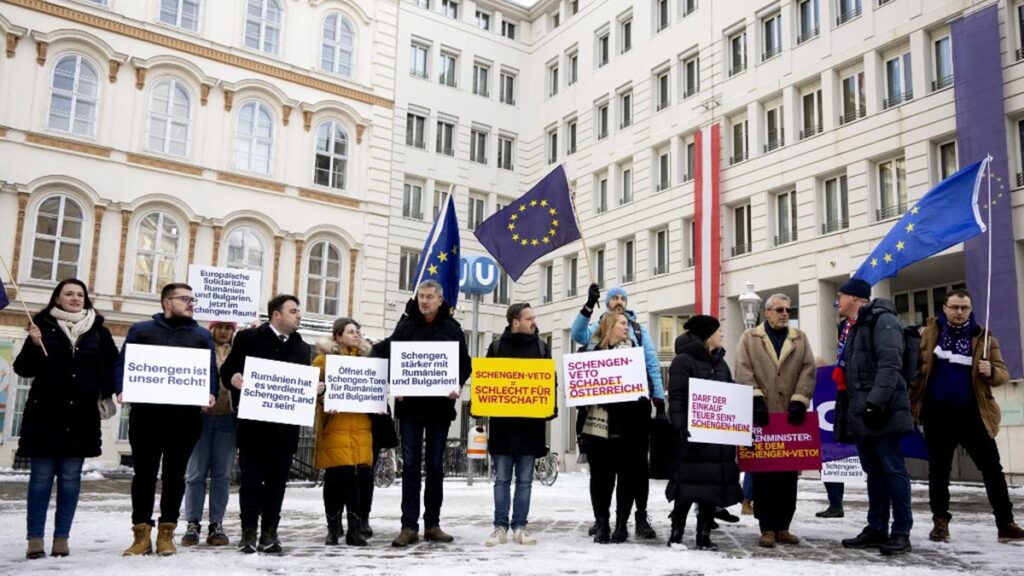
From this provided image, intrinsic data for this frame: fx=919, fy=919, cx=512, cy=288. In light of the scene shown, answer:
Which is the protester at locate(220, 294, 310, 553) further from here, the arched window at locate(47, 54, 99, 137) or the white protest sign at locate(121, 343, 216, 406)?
the arched window at locate(47, 54, 99, 137)

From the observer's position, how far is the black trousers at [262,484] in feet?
23.0

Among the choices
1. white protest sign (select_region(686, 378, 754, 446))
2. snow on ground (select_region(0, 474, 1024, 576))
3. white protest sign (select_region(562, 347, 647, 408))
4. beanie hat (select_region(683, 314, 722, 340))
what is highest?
beanie hat (select_region(683, 314, 722, 340))

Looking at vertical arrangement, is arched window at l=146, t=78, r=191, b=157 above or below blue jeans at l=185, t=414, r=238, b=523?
above

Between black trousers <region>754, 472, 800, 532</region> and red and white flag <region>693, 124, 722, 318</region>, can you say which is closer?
black trousers <region>754, 472, 800, 532</region>

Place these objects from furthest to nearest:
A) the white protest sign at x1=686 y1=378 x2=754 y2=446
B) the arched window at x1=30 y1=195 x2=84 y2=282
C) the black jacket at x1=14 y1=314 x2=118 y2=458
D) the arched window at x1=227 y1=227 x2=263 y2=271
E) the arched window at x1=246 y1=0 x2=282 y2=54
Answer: the arched window at x1=246 y1=0 x2=282 y2=54
the arched window at x1=227 y1=227 x2=263 y2=271
the arched window at x1=30 y1=195 x2=84 y2=282
the white protest sign at x1=686 y1=378 x2=754 y2=446
the black jacket at x1=14 y1=314 x2=118 y2=458

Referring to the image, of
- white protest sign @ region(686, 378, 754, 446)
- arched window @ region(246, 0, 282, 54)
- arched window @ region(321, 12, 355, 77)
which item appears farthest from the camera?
arched window @ region(321, 12, 355, 77)

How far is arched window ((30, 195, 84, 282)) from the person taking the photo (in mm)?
27359

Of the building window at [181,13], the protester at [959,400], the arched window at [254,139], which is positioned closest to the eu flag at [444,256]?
the protester at [959,400]

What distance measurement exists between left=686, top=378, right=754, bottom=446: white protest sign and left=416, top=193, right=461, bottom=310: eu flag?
13.4 feet

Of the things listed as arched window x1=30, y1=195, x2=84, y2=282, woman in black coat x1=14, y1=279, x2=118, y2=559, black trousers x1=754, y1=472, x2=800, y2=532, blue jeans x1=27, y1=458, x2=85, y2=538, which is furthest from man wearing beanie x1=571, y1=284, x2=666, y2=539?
arched window x1=30, y1=195, x2=84, y2=282

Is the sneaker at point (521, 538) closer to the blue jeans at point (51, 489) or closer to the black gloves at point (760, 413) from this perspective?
the black gloves at point (760, 413)

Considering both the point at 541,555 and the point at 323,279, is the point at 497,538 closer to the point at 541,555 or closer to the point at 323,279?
the point at 541,555

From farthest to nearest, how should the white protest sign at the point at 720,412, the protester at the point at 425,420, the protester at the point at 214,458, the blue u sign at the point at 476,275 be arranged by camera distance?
the blue u sign at the point at 476,275, the protester at the point at 214,458, the protester at the point at 425,420, the white protest sign at the point at 720,412

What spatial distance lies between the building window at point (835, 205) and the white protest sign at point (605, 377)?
1999cm
